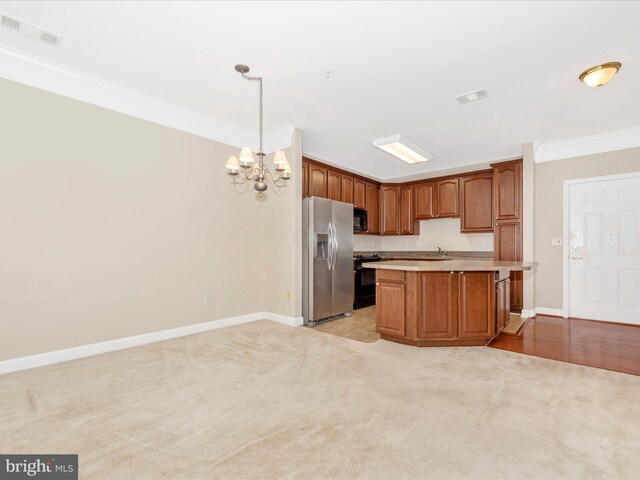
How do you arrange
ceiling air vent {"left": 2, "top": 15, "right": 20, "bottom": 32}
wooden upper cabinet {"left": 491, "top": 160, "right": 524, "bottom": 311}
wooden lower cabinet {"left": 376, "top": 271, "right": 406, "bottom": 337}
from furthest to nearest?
wooden upper cabinet {"left": 491, "top": 160, "right": 524, "bottom": 311} → wooden lower cabinet {"left": 376, "top": 271, "right": 406, "bottom": 337} → ceiling air vent {"left": 2, "top": 15, "right": 20, "bottom": 32}

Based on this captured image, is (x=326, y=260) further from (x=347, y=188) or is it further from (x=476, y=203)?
(x=476, y=203)

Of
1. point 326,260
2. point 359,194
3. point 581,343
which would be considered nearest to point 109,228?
point 326,260

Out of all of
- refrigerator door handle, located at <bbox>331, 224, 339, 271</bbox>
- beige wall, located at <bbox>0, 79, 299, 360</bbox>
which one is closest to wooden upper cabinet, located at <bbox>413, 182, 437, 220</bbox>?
refrigerator door handle, located at <bbox>331, 224, 339, 271</bbox>

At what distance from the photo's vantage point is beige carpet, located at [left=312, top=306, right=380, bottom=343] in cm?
401

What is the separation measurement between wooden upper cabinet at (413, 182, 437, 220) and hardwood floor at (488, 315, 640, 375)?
2803 mm

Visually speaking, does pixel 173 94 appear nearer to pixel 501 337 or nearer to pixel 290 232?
pixel 290 232

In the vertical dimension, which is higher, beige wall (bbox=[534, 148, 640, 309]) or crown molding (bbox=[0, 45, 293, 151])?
crown molding (bbox=[0, 45, 293, 151])

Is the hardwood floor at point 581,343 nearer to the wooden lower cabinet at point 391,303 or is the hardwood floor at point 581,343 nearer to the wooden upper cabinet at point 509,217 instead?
the wooden upper cabinet at point 509,217

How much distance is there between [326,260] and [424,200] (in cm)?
314

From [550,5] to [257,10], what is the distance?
6.81 feet

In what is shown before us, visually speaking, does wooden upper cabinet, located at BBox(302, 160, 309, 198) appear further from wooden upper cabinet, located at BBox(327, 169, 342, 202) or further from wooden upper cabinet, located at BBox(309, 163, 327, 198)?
wooden upper cabinet, located at BBox(327, 169, 342, 202)

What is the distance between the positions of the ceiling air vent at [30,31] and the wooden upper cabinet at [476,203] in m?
6.26

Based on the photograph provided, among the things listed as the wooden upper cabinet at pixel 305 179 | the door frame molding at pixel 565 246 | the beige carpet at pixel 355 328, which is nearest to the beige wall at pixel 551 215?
the door frame molding at pixel 565 246

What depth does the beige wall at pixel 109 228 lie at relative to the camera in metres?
2.85
